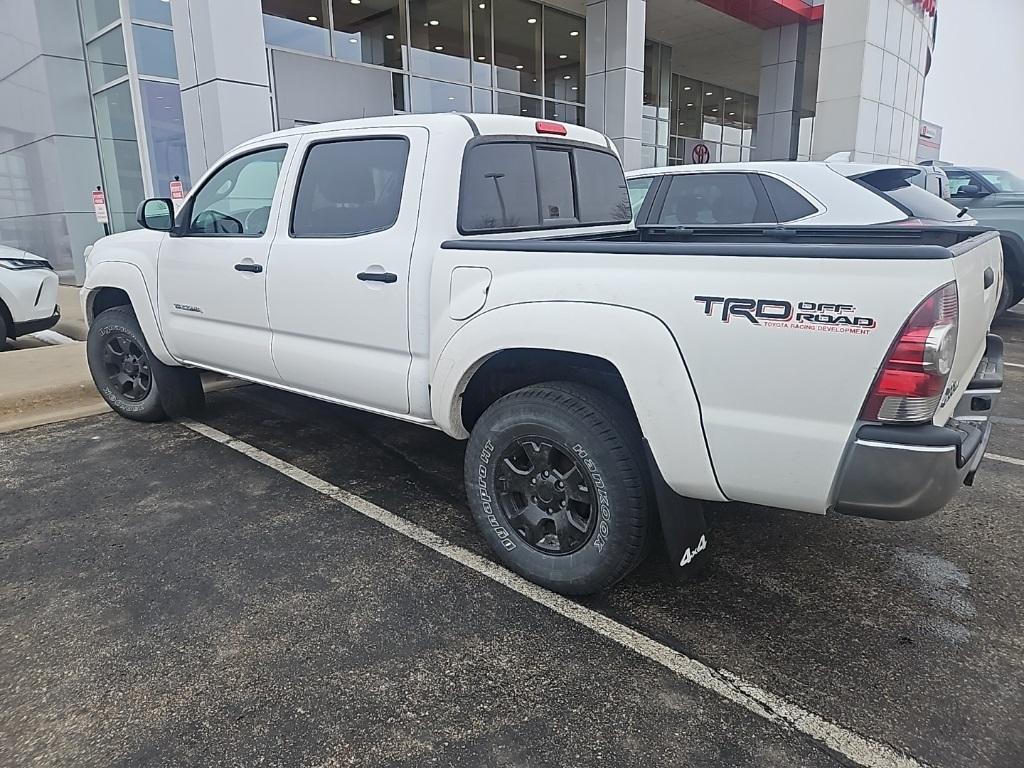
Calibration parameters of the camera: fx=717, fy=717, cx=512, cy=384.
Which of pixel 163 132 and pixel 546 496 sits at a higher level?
pixel 163 132

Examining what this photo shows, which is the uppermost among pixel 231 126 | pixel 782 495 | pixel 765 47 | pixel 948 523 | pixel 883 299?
pixel 765 47

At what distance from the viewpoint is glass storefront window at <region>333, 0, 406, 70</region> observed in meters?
14.0

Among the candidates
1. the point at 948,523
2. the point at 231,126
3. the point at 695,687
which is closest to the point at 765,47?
the point at 231,126

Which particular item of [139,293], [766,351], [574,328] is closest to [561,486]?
[574,328]

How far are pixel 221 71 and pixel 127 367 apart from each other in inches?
211

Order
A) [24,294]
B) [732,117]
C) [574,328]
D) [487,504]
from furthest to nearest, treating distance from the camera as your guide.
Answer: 1. [732,117]
2. [24,294]
3. [487,504]
4. [574,328]

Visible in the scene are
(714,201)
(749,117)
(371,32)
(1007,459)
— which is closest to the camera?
(1007,459)

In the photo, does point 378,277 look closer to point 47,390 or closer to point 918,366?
point 918,366

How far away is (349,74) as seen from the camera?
13664 mm

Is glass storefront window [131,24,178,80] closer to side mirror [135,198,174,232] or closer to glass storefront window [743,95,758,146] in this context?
side mirror [135,198,174,232]

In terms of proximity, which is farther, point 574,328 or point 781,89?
point 781,89

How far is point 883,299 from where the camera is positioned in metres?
2.08

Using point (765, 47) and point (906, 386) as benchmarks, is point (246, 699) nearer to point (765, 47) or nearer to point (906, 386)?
point (906, 386)

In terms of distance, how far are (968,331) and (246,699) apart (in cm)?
271
